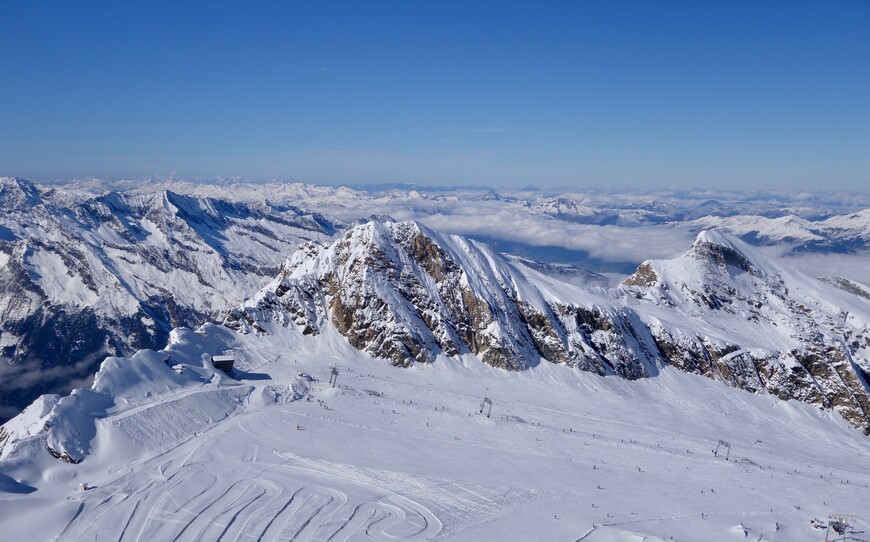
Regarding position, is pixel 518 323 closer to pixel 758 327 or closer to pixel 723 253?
pixel 758 327

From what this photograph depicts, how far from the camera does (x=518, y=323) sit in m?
89.9

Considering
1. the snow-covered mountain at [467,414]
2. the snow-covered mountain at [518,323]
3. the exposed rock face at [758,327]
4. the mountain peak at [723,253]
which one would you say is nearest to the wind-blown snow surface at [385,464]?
the snow-covered mountain at [467,414]

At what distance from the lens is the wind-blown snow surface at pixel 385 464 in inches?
1403

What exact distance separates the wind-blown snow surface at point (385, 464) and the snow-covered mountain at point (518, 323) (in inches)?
331

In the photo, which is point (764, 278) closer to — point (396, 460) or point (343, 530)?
point (396, 460)

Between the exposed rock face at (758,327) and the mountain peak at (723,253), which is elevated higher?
the mountain peak at (723,253)

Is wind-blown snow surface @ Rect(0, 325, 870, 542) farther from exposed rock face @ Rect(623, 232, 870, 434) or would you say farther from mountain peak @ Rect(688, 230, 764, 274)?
mountain peak @ Rect(688, 230, 764, 274)

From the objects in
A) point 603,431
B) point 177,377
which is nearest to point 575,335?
point 603,431

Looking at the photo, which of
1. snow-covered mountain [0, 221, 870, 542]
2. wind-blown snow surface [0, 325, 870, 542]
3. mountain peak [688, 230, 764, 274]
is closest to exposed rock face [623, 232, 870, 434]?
mountain peak [688, 230, 764, 274]

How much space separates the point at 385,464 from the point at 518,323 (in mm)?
48753

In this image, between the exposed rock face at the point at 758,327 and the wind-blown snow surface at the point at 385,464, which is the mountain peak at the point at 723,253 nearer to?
the exposed rock face at the point at 758,327

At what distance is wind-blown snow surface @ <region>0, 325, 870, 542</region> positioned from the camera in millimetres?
35625

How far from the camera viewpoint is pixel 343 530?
3491cm

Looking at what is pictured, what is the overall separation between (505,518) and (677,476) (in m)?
22.2
